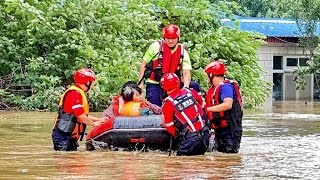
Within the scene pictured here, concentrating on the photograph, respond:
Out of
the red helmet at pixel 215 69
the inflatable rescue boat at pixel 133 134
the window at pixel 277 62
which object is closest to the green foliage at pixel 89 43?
the inflatable rescue boat at pixel 133 134

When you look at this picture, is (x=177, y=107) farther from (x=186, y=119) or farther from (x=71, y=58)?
(x=71, y=58)

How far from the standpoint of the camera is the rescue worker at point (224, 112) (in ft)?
30.0

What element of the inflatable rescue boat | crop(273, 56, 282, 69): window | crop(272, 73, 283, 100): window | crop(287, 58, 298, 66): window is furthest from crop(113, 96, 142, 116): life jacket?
crop(287, 58, 298, 66): window

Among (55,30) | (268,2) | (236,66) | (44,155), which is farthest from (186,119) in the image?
(268,2)

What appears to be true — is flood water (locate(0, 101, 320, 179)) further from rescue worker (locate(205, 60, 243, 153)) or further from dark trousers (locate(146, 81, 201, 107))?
dark trousers (locate(146, 81, 201, 107))

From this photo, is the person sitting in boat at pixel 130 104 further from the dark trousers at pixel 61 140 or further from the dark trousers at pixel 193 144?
the dark trousers at pixel 193 144

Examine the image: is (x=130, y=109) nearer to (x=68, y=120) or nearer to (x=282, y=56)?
(x=68, y=120)

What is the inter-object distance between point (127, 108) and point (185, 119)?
1.23 meters

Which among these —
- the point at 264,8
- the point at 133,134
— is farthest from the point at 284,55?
the point at 133,134

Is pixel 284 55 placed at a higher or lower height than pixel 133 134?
higher

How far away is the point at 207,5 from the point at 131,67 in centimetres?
448

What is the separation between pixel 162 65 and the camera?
10.2 meters

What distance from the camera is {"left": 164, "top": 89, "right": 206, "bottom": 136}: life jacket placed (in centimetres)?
873

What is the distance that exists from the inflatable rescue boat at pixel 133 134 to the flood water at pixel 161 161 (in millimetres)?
157
